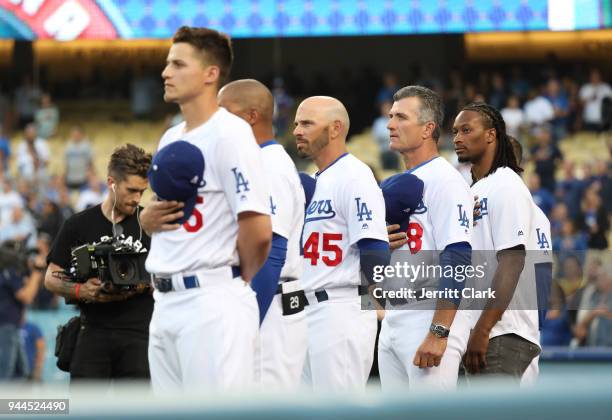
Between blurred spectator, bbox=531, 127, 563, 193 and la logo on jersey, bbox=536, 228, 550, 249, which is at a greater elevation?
blurred spectator, bbox=531, 127, 563, 193

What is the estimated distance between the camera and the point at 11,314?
28.8 ft

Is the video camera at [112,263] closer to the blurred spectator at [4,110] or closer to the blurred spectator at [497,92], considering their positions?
the blurred spectator at [497,92]

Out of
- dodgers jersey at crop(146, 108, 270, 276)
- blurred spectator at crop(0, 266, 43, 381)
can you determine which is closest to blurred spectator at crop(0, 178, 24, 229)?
blurred spectator at crop(0, 266, 43, 381)

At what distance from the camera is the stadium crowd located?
9477 millimetres

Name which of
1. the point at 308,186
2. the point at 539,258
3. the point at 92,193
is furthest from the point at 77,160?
the point at 539,258

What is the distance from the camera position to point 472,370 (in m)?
4.72

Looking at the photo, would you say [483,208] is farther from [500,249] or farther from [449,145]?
[449,145]

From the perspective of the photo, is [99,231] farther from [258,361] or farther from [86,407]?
[86,407]

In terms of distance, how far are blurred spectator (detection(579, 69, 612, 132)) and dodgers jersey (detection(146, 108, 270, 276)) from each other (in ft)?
49.8

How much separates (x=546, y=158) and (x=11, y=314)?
363 inches

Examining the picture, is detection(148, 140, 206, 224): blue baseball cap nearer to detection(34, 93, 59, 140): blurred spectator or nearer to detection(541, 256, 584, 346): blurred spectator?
detection(541, 256, 584, 346): blurred spectator

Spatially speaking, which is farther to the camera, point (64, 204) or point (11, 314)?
point (64, 204)

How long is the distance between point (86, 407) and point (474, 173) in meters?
3.83

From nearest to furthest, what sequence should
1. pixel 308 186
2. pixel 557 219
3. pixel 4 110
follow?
pixel 308 186 → pixel 557 219 → pixel 4 110
